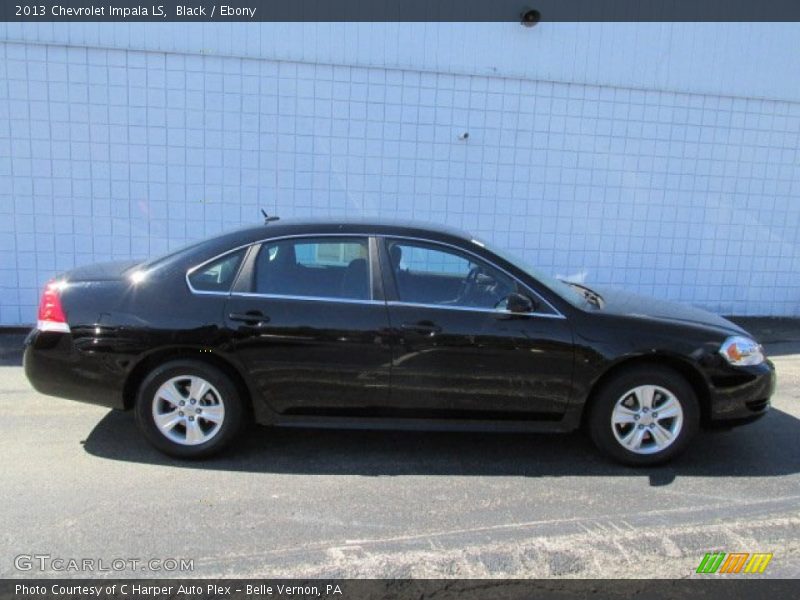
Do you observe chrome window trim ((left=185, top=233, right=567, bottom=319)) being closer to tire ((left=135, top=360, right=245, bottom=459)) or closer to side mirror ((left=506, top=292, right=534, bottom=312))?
side mirror ((left=506, top=292, right=534, bottom=312))

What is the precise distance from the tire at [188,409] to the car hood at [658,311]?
2528mm

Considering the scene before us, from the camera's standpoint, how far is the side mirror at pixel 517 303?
13.2 ft

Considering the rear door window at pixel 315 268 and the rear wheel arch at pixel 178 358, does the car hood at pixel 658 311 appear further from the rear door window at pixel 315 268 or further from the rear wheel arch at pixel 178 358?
A: the rear wheel arch at pixel 178 358

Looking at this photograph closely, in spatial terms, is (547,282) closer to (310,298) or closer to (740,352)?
(740,352)

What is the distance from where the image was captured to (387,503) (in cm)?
361

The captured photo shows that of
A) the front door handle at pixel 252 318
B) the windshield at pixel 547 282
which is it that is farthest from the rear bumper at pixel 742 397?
the front door handle at pixel 252 318

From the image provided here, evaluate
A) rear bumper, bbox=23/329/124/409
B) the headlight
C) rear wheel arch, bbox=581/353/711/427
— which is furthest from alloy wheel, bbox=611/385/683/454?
rear bumper, bbox=23/329/124/409

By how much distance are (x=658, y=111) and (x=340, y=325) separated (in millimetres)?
6337

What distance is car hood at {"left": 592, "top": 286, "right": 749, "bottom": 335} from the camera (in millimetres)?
4230

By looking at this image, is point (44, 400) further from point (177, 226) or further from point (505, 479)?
point (505, 479)

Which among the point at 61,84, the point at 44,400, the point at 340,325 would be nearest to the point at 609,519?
the point at 340,325

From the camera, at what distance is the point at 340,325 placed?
3.99m
